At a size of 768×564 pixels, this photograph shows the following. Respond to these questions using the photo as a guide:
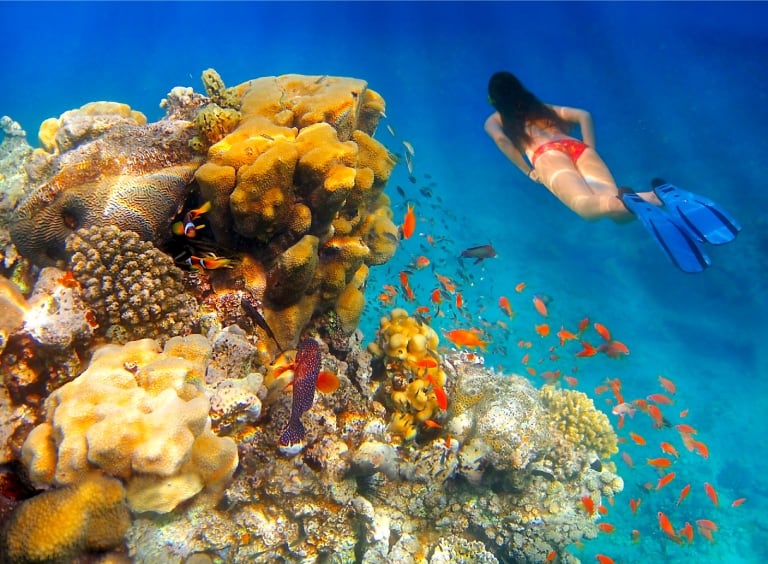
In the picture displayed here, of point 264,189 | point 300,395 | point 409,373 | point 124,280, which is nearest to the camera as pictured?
Answer: point 124,280

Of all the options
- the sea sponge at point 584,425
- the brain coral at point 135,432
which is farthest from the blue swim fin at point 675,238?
the sea sponge at point 584,425

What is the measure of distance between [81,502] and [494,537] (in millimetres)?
5269

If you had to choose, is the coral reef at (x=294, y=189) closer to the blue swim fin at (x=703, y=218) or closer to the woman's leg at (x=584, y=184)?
the woman's leg at (x=584, y=184)

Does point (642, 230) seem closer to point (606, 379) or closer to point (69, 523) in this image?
point (606, 379)

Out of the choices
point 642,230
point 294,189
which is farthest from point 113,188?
point 642,230

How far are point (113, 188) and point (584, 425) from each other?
833 centimetres

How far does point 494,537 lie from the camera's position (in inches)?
229

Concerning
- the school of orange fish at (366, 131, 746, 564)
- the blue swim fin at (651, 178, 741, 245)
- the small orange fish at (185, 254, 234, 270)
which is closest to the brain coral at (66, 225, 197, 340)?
the small orange fish at (185, 254, 234, 270)

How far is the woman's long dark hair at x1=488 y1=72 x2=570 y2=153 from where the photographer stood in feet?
16.0

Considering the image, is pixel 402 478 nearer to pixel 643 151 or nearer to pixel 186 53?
pixel 643 151

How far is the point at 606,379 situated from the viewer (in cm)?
1764

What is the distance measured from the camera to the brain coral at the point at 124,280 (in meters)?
3.24

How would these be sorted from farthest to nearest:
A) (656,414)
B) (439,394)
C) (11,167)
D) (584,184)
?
(656,414), (11,167), (439,394), (584,184)

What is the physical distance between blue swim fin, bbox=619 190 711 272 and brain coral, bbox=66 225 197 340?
4276 mm
